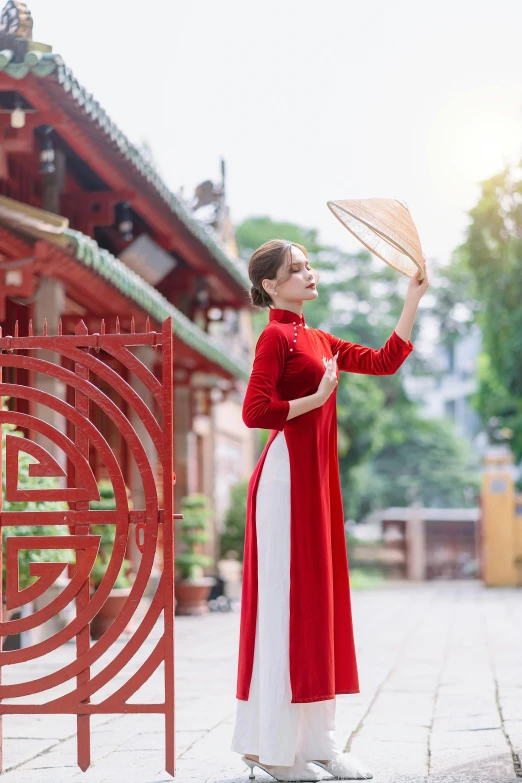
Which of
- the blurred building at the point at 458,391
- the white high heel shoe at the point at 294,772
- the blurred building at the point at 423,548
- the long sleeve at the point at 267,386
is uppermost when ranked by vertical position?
the blurred building at the point at 458,391

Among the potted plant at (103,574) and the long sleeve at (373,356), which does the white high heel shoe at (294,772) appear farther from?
the potted plant at (103,574)

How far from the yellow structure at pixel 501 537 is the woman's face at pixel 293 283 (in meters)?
15.5

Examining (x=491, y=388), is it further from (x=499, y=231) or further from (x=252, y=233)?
(x=252, y=233)

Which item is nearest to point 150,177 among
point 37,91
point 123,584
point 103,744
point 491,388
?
point 37,91

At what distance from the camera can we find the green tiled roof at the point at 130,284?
24.6 ft

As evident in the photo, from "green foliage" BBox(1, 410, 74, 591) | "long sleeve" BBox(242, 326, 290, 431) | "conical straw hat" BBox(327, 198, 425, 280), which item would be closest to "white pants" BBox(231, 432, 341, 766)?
"long sleeve" BBox(242, 326, 290, 431)

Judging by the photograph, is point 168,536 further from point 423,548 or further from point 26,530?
point 423,548

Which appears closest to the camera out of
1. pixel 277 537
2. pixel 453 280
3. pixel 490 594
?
pixel 277 537

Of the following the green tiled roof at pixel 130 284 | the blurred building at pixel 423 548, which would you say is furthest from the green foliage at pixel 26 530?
the blurred building at pixel 423 548

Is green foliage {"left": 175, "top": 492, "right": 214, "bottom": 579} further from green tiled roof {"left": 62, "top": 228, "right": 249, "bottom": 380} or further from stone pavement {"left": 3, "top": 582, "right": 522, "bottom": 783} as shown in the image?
stone pavement {"left": 3, "top": 582, "right": 522, "bottom": 783}

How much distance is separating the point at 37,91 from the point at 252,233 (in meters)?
25.9

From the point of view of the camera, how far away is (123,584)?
9.80 metres

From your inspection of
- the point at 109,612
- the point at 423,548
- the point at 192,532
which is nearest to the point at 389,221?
the point at 109,612

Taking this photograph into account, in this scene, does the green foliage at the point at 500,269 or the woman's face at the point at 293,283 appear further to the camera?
the green foliage at the point at 500,269
